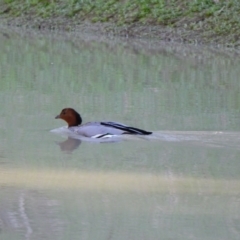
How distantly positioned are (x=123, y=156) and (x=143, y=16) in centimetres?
1604

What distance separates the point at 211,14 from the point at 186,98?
10.6 meters

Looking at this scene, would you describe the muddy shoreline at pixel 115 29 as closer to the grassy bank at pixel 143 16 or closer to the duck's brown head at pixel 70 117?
the grassy bank at pixel 143 16

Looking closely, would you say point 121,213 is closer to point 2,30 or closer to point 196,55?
point 196,55

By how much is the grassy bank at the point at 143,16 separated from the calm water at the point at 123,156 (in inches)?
201

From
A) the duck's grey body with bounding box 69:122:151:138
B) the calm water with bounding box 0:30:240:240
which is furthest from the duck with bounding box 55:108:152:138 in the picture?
the calm water with bounding box 0:30:240:240

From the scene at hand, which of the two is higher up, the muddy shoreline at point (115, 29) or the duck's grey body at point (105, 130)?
the muddy shoreline at point (115, 29)

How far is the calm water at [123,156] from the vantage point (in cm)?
700

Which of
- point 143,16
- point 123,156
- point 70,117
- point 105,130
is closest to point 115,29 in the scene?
point 143,16

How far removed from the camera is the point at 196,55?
20.2 metres

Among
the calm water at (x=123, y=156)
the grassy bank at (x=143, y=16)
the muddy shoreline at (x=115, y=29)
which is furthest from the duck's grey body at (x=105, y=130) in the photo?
the grassy bank at (x=143, y=16)

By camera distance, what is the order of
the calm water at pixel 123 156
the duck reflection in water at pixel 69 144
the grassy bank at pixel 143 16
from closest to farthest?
the calm water at pixel 123 156 < the duck reflection in water at pixel 69 144 < the grassy bank at pixel 143 16

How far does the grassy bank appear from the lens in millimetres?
23312

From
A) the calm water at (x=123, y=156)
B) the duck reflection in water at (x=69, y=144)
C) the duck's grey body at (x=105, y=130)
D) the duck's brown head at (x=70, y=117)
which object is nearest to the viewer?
the calm water at (x=123, y=156)

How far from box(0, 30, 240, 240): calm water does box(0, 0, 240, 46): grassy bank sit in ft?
16.8
